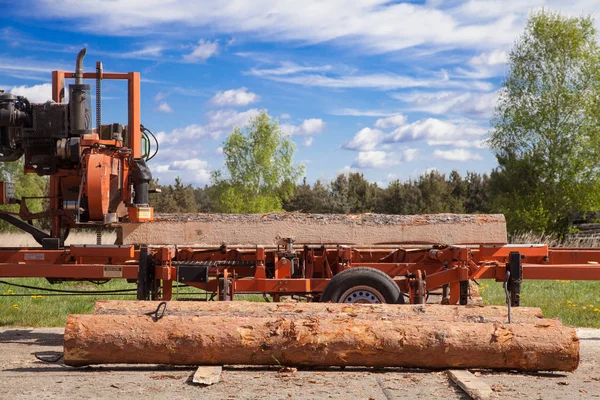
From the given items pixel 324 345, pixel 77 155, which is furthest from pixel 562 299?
pixel 77 155

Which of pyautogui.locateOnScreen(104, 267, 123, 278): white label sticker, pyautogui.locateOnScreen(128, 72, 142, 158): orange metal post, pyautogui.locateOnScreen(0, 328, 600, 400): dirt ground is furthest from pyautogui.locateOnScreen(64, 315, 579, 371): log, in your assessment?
pyautogui.locateOnScreen(128, 72, 142, 158): orange metal post

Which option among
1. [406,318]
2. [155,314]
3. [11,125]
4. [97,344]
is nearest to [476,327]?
[406,318]

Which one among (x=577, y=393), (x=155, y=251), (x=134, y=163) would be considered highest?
(x=134, y=163)

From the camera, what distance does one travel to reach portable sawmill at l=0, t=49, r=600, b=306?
9.81 m

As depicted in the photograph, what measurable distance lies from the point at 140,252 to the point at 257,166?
33581mm

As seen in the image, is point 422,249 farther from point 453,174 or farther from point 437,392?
point 453,174

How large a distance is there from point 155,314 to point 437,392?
126 inches

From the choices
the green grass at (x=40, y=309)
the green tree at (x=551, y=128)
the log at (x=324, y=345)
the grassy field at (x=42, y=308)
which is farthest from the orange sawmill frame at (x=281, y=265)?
the green tree at (x=551, y=128)

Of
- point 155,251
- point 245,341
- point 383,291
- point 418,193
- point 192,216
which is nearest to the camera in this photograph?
point 245,341

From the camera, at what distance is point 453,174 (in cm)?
5097

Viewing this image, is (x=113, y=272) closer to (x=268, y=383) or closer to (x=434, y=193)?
(x=268, y=383)

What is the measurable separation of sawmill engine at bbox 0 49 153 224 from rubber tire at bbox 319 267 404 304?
290cm

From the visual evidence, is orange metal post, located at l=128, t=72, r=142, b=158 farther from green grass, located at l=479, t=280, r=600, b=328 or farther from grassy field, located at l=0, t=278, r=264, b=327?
green grass, located at l=479, t=280, r=600, b=328

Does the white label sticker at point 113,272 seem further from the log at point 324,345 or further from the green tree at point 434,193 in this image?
the green tree at point 434,193
